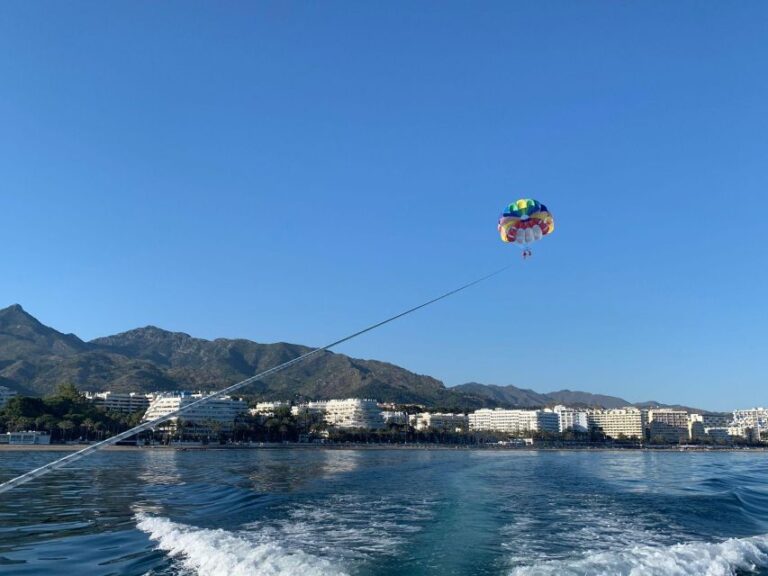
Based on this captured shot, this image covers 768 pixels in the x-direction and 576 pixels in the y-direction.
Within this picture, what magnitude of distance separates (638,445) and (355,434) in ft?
236

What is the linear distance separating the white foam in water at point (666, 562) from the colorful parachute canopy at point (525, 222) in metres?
12.5

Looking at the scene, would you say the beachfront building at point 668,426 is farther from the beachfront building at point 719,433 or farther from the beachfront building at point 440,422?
the beachfront building at point 440,422

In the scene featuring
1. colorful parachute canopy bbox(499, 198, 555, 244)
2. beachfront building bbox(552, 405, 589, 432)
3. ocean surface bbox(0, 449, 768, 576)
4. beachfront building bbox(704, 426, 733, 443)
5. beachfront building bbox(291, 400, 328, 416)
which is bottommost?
beachfront building bbox(704, 426, 733, 443)

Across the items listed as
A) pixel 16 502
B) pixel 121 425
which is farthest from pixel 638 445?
pixel 16 502

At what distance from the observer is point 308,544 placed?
1277 cm

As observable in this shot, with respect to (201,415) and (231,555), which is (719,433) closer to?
(201,415)

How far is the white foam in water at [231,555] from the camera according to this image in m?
10.6

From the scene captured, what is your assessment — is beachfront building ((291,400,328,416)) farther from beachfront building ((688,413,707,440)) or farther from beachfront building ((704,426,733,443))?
beachfront building ((704,426,733,443))

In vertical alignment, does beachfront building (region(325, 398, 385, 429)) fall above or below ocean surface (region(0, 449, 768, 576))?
above

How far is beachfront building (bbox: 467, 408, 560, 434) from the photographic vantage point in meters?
Answer: 175

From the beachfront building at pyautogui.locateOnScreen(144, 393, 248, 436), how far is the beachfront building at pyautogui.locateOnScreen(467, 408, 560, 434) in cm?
7000

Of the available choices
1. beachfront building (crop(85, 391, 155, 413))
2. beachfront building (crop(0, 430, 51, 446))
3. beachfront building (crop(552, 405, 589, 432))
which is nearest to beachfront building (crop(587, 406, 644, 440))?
beachfront building (crop(552, 405, 589, 432))

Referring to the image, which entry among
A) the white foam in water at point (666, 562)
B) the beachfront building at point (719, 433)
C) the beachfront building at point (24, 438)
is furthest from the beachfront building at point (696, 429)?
the white foam in water at point (666, 562)

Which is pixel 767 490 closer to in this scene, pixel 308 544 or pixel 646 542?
pixel 646 542
